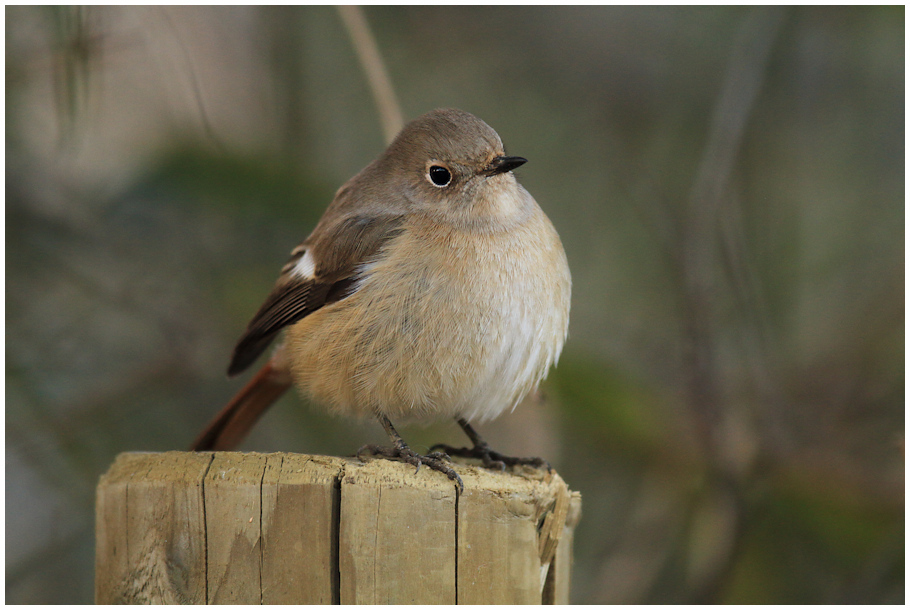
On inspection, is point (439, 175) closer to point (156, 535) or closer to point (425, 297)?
point (425, 297)

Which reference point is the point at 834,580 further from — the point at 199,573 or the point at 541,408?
the point at 199,573

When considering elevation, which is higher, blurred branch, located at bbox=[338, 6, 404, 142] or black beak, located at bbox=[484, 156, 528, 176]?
blurred branch, located at bbox=[338, 6, 404, 142]

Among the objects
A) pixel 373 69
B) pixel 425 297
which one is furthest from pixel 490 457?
pixel 373 69

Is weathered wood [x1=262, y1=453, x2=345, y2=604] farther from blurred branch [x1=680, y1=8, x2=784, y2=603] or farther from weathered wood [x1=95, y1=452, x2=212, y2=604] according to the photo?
blurred branch [x1=680, y1=8, x2=784, y2=603]

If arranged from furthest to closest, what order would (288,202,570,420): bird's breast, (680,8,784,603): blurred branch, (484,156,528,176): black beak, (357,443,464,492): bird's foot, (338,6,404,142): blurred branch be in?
(680,8,784,603): blurred branch
(338,6,404,142): blurred branch
(484,156,528,176): black beak
(288,202,570,420): bird's breast
(357,443,464,492): bird's foot

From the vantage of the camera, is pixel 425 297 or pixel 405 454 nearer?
pixel 405 454

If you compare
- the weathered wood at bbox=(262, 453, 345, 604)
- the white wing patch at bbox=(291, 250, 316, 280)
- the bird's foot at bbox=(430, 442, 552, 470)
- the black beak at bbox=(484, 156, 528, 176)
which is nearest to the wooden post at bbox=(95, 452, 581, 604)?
the weathered wood at bbox=(262, 453, 345, 604)
